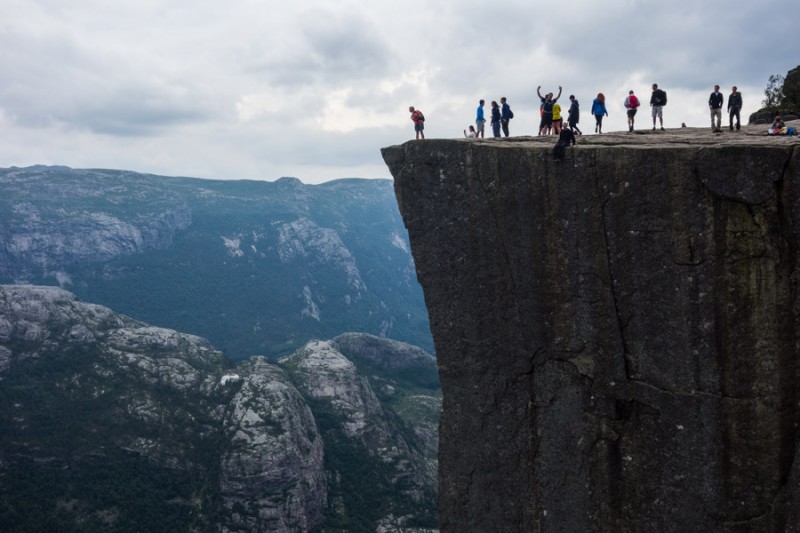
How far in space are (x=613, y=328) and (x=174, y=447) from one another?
530 ft

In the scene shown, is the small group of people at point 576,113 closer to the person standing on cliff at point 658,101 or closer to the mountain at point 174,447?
the person standing on cliff at point 658,101

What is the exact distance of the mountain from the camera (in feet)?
452

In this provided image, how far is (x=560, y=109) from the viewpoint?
25469 millimetres

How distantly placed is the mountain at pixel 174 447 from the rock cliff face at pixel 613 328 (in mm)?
131849

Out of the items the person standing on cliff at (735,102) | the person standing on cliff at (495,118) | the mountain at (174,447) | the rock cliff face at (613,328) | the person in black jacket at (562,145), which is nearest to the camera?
the rock cliff face at (613,328)

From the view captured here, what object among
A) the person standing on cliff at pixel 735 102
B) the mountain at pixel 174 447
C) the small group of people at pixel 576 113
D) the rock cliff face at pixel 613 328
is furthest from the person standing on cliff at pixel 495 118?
the mountain at pixel 174 447

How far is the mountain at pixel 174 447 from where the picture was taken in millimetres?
137625

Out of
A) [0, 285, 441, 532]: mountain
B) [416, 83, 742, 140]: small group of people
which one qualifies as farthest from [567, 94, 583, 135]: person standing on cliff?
[0, 285, 441, 532]: mountain

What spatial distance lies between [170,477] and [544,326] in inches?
6053

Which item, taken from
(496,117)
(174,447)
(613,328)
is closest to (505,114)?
(496,117)

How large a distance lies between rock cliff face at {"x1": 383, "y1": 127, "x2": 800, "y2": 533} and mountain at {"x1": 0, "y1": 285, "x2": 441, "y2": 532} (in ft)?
433

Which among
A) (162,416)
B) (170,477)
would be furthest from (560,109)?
(162,416)

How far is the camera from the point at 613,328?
18.8m

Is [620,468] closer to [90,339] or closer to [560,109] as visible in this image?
[560,109]
